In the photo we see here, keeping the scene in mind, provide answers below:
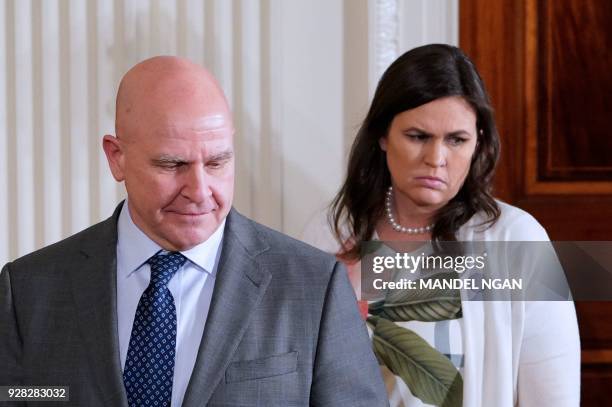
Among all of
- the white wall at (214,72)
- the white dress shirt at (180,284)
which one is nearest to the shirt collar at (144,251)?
the white dress shirt at (180,284)

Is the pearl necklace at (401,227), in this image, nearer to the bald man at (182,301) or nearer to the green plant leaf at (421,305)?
the green plant leaf at (421,305)

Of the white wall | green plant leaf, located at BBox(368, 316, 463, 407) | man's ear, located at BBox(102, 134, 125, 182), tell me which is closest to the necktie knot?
man's ear, located at BBox(102, 134, 125, 182)

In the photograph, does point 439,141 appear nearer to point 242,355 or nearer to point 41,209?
point 242,355

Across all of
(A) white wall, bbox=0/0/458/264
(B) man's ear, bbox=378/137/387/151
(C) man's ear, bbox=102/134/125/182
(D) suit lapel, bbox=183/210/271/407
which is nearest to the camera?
(D) suit lapel, bbox=183/210/271/407

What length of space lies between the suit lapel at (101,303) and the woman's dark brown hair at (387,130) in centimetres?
48

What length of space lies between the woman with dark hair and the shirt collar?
1.36 feet

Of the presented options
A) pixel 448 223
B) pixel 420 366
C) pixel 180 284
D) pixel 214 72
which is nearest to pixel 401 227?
pixel 448 223

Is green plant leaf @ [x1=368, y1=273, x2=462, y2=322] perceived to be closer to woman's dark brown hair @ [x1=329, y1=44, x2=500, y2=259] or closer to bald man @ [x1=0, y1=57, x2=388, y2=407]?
woman's dark brown hair @ [x1=329, y1=44, x2=500, y2=259]

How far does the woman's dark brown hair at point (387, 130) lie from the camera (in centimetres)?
158

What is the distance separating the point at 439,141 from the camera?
1.57 m

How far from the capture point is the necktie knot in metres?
1.21

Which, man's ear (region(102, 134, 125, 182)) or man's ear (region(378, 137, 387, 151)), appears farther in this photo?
man's ear (region(378, 137, 387, 151))

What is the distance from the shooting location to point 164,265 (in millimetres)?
1223

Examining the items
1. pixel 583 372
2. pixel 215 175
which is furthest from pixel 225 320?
pixel 583 372
